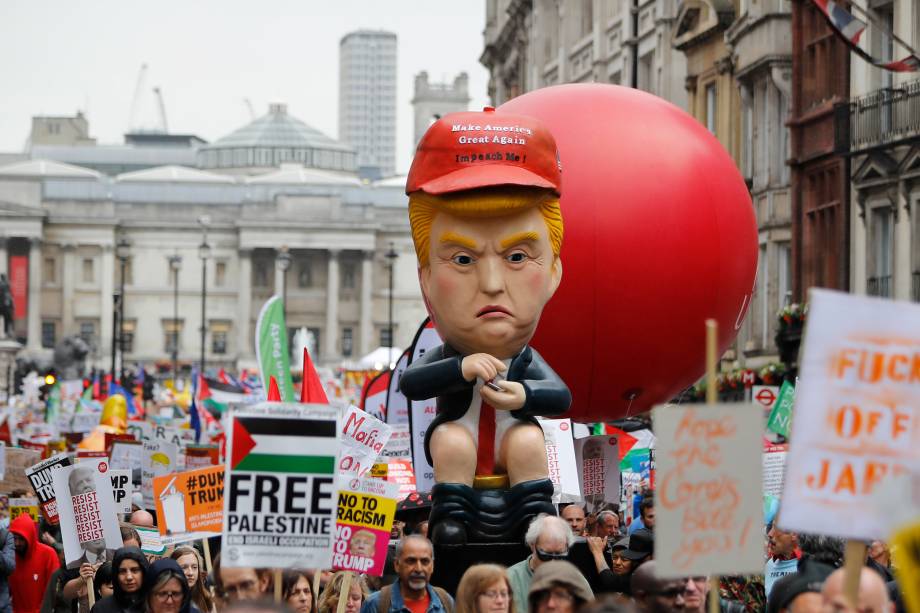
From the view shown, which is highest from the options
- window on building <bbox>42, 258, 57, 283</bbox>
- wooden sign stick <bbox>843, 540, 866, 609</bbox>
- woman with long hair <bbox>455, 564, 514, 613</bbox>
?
window on building <bbox>42, 258, 57, 283</bbox>

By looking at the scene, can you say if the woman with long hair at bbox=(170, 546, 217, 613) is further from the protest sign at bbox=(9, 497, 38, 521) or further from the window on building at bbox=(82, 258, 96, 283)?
the window on building at bbox=(82, 258, 96, 283)

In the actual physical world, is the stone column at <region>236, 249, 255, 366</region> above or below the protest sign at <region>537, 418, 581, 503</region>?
above

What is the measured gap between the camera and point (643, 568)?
7.22m

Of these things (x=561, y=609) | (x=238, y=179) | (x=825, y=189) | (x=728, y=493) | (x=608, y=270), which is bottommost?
(x=561, y=609)

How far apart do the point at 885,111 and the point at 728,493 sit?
19050 millimetres

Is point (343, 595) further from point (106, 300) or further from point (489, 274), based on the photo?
point (106, 300)

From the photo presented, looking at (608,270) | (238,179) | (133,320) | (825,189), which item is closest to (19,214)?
(133,320)

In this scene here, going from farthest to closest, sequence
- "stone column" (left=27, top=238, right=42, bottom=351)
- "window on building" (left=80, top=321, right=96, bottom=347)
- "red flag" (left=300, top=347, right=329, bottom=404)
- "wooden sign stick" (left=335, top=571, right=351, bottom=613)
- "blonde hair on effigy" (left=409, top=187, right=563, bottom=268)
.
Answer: "window on building" (left=80, top=321, right=96, bottom=347)
"stone column" (left=27, top=238, right=42, bottom=351)
"red flag" (left=300, top=347, right=329, bottom=404)
"blonde hair on effigy" (left=409, top=187, right=563, bottom=268)
"wooden sign stick" (left=335, top=571, right=351, bottom=613)

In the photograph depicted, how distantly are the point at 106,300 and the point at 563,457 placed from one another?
117114 mm

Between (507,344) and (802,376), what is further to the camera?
(507,344)

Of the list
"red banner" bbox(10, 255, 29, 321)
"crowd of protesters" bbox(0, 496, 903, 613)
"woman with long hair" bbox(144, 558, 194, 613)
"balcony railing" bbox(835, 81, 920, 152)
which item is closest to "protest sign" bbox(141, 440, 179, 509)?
"crowd of protesters" bbox(0, 496, 903, 613)

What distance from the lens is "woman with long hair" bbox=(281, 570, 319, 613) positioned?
8945 mm

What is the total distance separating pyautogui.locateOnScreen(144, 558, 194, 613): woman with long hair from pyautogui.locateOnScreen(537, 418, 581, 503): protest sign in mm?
4124

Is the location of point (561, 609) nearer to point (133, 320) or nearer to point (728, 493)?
point (728, 493)
